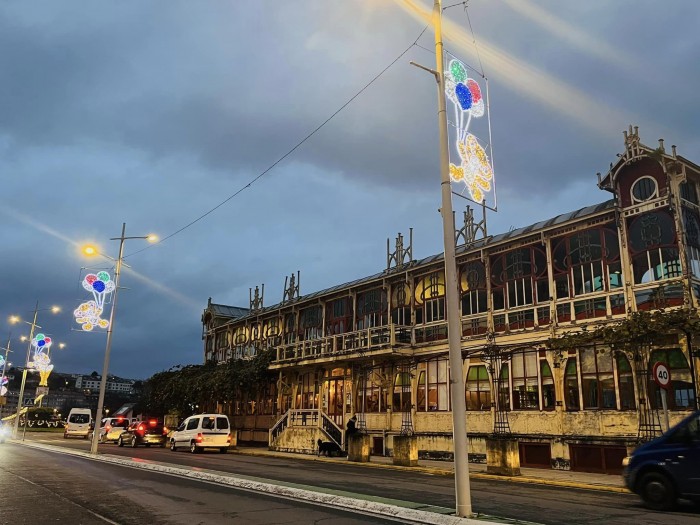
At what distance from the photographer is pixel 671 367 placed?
17.9 metres

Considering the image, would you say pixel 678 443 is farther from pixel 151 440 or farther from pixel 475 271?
pixel 151 440

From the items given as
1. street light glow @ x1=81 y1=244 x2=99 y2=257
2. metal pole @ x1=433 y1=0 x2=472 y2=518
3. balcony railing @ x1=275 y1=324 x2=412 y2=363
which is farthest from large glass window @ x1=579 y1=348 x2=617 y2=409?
street light glow @ x1=81 y1=244 x2=99 y2=257

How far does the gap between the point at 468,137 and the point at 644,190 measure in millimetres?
11760

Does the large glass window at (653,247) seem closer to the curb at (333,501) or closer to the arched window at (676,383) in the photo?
the arched window at (676,383)

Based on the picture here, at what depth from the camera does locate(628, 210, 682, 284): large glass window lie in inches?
738

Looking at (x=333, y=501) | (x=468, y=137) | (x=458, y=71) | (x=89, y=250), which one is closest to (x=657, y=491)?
(x=333, y=501)

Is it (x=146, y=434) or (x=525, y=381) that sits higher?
(x=525, y=381)

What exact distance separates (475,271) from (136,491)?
17374 mm

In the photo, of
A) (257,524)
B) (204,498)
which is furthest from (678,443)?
(204,498)

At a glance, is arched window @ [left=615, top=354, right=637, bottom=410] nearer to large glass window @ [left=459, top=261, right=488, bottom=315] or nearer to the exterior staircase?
large glass window @ [left=459, top=261, right=488, bottom=315]

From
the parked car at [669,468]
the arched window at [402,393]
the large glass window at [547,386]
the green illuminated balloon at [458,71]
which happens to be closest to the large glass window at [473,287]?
the large glass window at [547,386]

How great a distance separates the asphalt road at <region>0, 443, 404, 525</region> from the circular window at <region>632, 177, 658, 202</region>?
634 inches

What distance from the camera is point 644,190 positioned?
65.2 feet

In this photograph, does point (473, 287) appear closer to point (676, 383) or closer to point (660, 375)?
point (676, 383)
